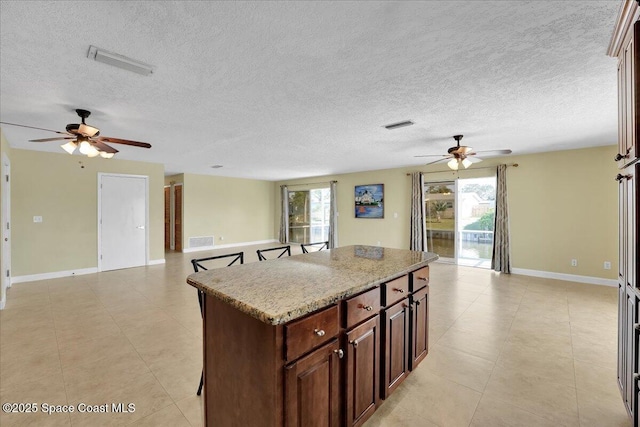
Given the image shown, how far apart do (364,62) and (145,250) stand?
6516 millimetres

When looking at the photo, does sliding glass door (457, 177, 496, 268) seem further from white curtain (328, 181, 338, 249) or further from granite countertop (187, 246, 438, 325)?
granite countertop (187, 246, 438, 325)

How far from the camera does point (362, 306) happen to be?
61.7 inches

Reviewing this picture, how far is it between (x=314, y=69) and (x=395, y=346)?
83.9 inches

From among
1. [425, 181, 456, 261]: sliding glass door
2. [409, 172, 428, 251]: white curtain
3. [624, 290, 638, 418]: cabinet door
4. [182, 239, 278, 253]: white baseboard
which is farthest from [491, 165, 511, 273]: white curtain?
[182, 239, 278, 253]: white baseboard

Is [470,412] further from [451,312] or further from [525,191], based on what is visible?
[525,191]

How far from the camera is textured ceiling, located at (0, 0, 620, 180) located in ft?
5.15

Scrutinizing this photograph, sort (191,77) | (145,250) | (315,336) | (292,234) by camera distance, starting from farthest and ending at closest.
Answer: (292,234), (145,250), (191,77), (315,336)

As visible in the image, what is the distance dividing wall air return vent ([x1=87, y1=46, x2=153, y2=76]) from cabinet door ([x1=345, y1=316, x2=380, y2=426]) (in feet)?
7.84

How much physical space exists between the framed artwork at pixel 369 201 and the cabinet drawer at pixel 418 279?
5525 millimetres

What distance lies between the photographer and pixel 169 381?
216cm

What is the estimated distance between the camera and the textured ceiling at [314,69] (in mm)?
1569

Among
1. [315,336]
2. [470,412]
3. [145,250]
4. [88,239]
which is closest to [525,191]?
[470,412]

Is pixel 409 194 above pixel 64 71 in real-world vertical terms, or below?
below

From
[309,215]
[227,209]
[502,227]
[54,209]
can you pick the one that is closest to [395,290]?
[502,227]
